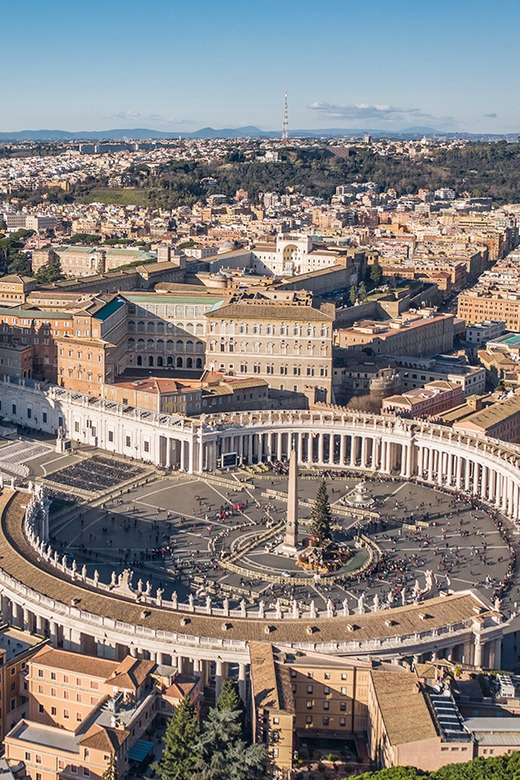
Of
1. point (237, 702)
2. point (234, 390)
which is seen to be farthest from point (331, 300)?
point (237, 702)

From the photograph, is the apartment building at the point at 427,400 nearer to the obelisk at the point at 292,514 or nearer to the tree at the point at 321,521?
the tree at the point at 321,521

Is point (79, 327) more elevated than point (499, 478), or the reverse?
point (79, 327)

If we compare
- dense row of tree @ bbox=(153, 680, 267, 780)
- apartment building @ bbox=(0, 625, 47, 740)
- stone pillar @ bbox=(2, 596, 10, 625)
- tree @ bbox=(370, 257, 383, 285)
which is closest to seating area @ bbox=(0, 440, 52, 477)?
stone pillar @ bbox=(2, 596, 10, 625)

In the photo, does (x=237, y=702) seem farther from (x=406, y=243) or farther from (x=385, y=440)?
(x=406, y=243)

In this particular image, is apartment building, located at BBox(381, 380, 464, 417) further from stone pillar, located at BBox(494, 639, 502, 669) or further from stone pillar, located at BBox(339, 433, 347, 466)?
stone pillar, located at BBox(494, 639, 502, 669)

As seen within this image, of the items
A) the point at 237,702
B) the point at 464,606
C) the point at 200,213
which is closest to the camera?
the point at 237,702

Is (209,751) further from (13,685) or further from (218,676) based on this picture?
(13,685)

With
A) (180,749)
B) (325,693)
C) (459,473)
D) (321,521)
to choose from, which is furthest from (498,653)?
(459,473)
